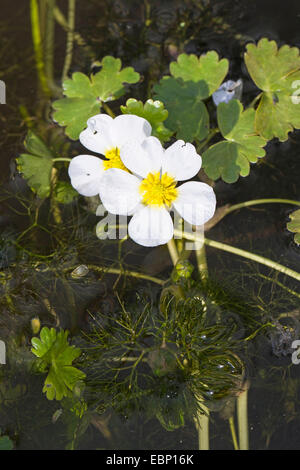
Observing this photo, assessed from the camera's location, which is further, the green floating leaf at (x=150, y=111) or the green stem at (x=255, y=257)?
the green stem at (x=255, y=257)

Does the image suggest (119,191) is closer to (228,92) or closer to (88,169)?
(88,169)

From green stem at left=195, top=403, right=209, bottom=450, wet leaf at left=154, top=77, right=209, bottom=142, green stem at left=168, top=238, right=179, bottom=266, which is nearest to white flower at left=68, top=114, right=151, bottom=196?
wet leaf at left=154, top=77, right=209, bottom=142

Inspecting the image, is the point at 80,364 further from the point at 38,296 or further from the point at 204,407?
the point at 204,407

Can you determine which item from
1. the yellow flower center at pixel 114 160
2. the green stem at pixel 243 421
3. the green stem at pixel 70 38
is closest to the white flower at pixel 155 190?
the yellow flower center at pixel 114 160

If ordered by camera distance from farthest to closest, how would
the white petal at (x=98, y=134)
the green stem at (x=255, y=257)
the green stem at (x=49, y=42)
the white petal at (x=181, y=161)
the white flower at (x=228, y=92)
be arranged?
the green stem at (x=49, y=42) < the white flower at (x=228, y=92) < the green stem at (x=255, y=257) < the white petal at (x=98, y=134) < the white petal at (x=181, y=161)

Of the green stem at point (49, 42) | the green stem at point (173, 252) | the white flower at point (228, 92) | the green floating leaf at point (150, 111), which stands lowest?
the green stem at point (173, 252)

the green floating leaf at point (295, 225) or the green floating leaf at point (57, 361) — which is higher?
the green floating leaf at point (295, 225)

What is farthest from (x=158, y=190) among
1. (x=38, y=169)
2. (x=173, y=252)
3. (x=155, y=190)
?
(x=38, y=169)

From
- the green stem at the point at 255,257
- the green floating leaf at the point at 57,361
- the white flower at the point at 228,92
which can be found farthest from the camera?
the white flower at the point at 228,92

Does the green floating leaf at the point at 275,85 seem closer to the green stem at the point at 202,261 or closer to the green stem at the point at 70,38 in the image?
the green stem at the point at 202,261
